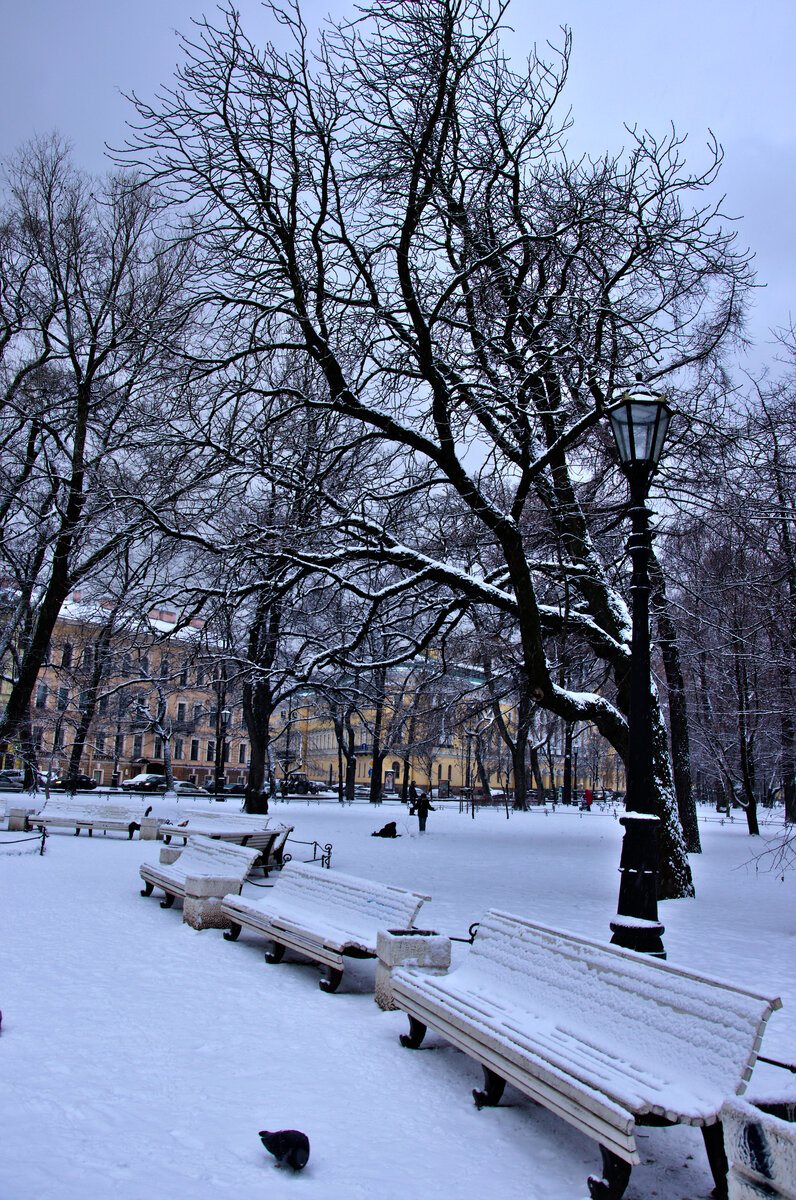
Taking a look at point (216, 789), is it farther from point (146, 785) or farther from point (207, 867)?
point (207, 867)

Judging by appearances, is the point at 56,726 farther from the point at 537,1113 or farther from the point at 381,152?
the point at 537,1113

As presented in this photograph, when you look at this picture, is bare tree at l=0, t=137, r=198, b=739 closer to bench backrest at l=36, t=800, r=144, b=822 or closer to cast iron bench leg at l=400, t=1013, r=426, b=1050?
bench backrest at l=36, t=800, r=144, b=822

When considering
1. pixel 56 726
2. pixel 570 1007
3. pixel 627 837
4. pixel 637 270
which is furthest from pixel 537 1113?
pixel 56 726

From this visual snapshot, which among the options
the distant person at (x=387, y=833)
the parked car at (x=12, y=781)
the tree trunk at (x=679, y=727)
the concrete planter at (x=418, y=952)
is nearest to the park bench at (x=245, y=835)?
the concrete planter at (x=418, y=952)

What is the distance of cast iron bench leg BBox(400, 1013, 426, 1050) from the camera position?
18.0 feet

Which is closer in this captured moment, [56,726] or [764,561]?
[764,561]

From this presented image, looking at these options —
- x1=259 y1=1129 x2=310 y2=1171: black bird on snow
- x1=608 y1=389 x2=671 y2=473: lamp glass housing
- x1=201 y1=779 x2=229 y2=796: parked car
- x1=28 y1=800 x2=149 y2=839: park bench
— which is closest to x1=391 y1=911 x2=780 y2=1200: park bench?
x1=259 y1=1129 x2=310 y2=1171: black bird on snow

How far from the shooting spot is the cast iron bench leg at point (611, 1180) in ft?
11.3

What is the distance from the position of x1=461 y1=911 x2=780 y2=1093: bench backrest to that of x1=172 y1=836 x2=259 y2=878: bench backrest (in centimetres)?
428

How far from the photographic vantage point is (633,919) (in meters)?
5.64

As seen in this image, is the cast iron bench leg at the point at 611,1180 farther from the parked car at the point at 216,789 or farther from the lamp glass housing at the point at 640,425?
the parked car at the point at 216,789

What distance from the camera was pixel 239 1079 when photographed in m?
4.63

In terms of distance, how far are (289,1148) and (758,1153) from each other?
6.39 ft

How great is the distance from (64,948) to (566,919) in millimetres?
5730
